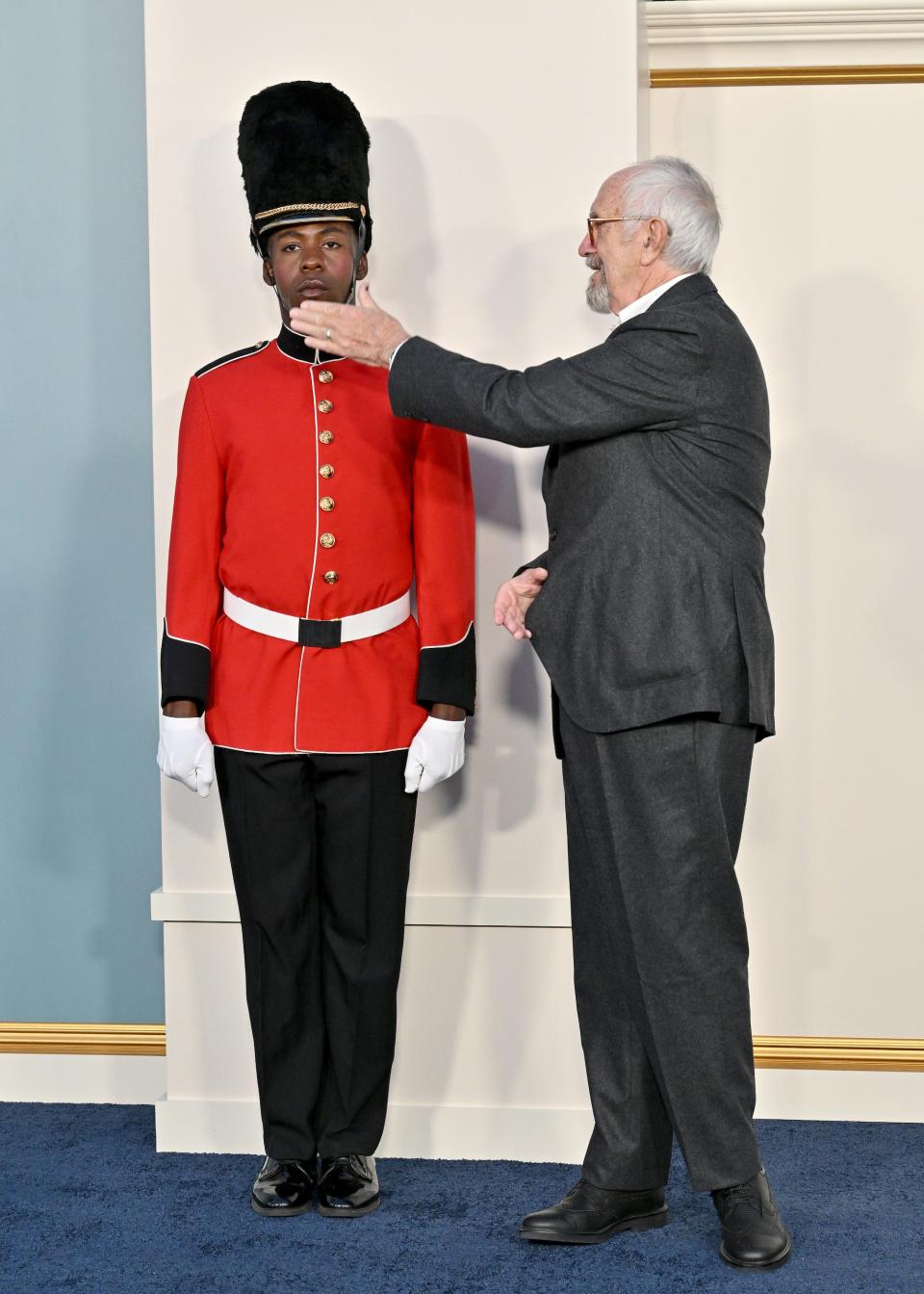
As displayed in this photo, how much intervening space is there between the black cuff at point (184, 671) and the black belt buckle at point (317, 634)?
160 mm

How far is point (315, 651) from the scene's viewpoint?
2.40 m

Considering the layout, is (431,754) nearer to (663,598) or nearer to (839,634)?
(663,598)

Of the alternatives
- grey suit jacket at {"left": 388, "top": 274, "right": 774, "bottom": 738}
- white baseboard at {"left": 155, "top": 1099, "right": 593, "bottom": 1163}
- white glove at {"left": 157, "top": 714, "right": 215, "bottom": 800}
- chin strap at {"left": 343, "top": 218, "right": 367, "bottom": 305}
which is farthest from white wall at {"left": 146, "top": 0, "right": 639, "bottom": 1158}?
grey suit jacket at {"left": 388, "top": 274, "right": 774, "bottom": 738}

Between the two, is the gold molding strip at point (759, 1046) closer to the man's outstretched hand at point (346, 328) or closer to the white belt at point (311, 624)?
the white belt at point (311, 624)

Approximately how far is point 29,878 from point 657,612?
155cm

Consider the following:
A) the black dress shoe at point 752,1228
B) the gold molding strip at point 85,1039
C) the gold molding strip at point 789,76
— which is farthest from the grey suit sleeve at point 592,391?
the gold molding strip at point 85,1039

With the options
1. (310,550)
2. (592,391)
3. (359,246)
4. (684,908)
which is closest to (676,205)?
(592,391)

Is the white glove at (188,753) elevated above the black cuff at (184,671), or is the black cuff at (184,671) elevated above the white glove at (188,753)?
the black cuff at (184,671)

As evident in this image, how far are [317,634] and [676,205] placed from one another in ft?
2.72

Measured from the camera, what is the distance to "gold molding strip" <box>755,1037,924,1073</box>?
2.97 m

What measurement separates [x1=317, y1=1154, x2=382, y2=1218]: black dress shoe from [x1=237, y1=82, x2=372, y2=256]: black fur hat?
1.45 meters

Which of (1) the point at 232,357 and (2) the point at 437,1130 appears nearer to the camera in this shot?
(1) the point at 232,357

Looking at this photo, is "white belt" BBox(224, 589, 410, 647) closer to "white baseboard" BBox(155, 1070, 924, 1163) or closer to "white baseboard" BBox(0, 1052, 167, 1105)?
"white baseboard" BBox(155, 1070, 924, 1163)

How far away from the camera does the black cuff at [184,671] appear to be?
2.39 m
